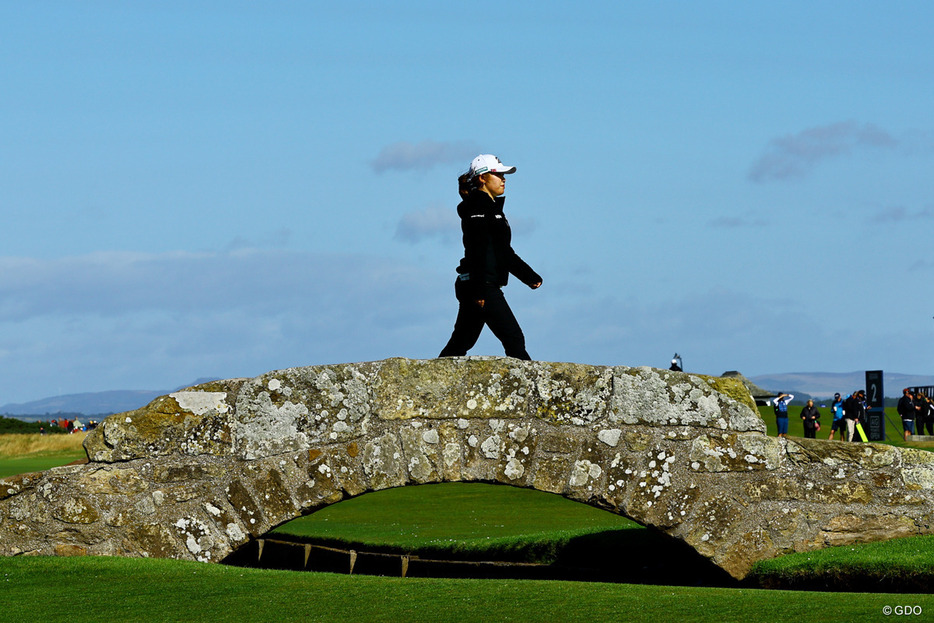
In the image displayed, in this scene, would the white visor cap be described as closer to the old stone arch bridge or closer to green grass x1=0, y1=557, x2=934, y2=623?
the old stone arch bridge

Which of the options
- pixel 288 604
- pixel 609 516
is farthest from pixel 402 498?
pixel 288 604

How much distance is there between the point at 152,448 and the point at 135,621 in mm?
2613

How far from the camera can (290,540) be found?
521 inches

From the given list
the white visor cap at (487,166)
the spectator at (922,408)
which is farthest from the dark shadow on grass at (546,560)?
the spectator at (922,408)

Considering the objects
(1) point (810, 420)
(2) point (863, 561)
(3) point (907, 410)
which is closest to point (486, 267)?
(2) point (863, 561)

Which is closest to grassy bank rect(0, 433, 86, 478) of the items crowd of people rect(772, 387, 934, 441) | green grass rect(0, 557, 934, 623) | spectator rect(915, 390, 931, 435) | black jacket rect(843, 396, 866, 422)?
crowd of people rect(772, 387, 934, 441)

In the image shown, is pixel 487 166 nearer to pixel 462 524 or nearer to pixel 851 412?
pixel 462 524

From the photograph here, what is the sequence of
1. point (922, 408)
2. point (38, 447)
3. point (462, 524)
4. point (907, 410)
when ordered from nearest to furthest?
point (462, 524) < point (907, 410) < point (922, 408) < point (38, 447)

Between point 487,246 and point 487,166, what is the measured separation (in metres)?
0.73

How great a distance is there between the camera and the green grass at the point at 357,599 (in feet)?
20.3

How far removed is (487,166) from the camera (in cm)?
915

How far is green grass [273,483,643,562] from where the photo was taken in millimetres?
11383

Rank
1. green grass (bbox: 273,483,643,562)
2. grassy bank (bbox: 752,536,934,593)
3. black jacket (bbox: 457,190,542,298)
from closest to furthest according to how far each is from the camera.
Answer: grassy bank (bbox: 752,536,934,593)
black jacket (bbox: 457,190,542,298)
green grass (bbox: 273,483,643,562)

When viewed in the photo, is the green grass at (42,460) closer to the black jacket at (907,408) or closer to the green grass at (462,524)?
the green grass at (462,524)
